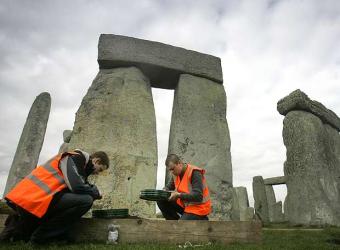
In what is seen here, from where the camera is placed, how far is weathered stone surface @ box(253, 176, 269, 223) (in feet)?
43.7

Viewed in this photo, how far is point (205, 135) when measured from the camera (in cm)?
599

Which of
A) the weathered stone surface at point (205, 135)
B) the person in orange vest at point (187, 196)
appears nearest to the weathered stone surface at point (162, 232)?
the person in orange vest at point (187, 196)

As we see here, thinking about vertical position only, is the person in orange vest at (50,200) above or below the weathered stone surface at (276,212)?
below

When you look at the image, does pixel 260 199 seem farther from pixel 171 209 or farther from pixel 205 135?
pixel 171 209

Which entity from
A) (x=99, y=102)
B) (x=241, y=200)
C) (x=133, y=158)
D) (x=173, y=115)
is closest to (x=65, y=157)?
(x=133, y=158)

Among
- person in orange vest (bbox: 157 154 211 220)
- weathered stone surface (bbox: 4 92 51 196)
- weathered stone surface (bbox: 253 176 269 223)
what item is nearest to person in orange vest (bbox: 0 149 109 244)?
person in orange vest (bbox: 157 154 211 220)

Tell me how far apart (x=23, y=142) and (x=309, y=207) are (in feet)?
24.9

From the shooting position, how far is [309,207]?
757cm

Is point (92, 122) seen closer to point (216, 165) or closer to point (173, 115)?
point (173, 115)

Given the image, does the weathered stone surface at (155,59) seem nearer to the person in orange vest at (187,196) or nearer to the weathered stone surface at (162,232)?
the person in orange vest at (187,196)

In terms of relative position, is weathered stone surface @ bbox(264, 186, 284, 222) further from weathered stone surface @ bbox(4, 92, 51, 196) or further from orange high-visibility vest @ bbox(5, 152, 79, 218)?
orange high-visibility vest @ bbox(5, 152, 79, 218)

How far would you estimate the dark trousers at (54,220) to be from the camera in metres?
3.18

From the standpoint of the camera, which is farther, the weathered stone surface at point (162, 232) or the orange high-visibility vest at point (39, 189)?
the weathered stone surface at point (162, 232)

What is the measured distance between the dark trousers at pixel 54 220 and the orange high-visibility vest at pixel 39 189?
0.39ft
